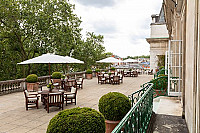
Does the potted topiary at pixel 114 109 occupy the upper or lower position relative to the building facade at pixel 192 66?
lower

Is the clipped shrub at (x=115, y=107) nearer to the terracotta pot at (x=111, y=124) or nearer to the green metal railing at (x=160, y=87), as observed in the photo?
the terracotta pot at (x=111, y=124)

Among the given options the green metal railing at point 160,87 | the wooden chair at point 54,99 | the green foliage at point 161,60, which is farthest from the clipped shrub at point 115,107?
the green foliage at point 161,60

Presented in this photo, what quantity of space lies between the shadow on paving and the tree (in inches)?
595

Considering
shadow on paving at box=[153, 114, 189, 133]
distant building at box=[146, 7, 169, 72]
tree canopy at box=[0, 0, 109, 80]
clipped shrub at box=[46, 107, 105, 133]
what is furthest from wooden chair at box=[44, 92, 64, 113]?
distant building at box=[146, 7, 169, 72]

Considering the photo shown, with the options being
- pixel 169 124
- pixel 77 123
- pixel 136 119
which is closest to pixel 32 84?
pixel 169 124

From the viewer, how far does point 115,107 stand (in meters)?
4.07

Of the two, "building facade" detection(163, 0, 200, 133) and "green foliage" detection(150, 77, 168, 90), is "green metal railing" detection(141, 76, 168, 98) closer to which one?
"green foliage" detection(150, 77, 168, 90)

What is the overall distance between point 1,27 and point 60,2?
21.6 ft

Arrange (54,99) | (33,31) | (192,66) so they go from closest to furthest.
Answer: (192,66)
(54,99)
(33,31)

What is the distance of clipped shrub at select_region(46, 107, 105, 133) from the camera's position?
266 cm

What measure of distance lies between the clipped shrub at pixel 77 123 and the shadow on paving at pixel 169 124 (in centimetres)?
190

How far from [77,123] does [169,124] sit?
9.76 ft

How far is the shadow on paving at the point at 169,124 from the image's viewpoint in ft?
13.5

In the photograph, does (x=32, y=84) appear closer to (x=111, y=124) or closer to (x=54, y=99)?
(x=54, y=99)
